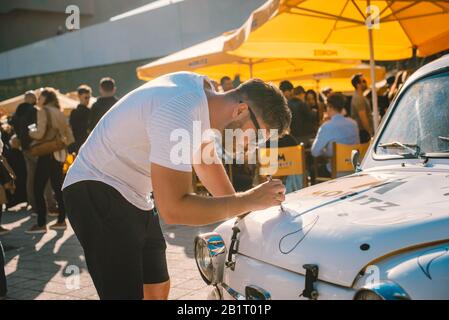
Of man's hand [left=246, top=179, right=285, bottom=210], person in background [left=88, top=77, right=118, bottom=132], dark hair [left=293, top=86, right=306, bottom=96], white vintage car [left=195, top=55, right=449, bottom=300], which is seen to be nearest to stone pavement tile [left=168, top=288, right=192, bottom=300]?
white vintage car [left=195, top=55, right=449, bottom=300]

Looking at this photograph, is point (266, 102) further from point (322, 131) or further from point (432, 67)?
point (322, 131)

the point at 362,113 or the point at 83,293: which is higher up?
the point at 362,113

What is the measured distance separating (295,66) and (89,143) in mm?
9795

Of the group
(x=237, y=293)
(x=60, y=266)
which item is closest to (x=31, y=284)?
(x=60, y=266)

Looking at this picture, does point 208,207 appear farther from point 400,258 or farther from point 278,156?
point 278,156

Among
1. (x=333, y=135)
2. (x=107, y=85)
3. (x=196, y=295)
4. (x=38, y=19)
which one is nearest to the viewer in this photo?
(x=196, y=295)

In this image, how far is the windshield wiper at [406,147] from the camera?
9.20 feet

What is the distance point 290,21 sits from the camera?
740 centimetres

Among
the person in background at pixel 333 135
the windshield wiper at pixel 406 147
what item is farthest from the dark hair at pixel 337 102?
the windshield wiper at pixel 406 147

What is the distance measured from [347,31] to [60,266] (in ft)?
17.9

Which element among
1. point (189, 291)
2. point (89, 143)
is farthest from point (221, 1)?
point (89, 143)

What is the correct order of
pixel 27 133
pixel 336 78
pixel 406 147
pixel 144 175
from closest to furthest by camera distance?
pixel 144 175 → pixel 406 147 → pixel 27 133 → pixel 336 78

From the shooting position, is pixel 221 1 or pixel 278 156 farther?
pixel 221 1

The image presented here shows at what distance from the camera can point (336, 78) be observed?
634 inches
